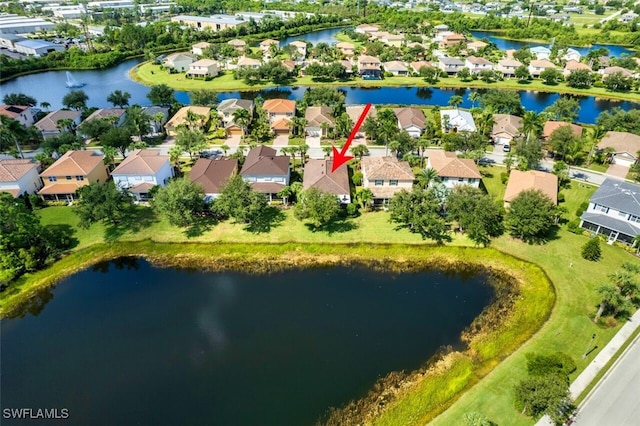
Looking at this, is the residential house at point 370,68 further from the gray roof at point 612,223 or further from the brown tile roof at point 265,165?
the gray roof at point 612,223

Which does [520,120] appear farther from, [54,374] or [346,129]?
[54,374]

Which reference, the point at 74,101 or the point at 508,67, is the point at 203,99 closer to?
the point at 74,101

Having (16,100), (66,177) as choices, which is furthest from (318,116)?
(16,100)

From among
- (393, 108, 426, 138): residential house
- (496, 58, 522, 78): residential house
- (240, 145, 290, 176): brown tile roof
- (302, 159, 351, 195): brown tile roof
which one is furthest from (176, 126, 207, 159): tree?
(496, 58, 522, 78): residential house

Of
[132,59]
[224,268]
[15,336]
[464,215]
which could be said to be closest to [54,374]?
[15,336]

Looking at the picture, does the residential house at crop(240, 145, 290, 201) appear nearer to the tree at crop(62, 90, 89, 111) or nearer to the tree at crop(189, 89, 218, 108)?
the tree at crop(189, 89, 218, 108)

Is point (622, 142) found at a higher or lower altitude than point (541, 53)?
lower
